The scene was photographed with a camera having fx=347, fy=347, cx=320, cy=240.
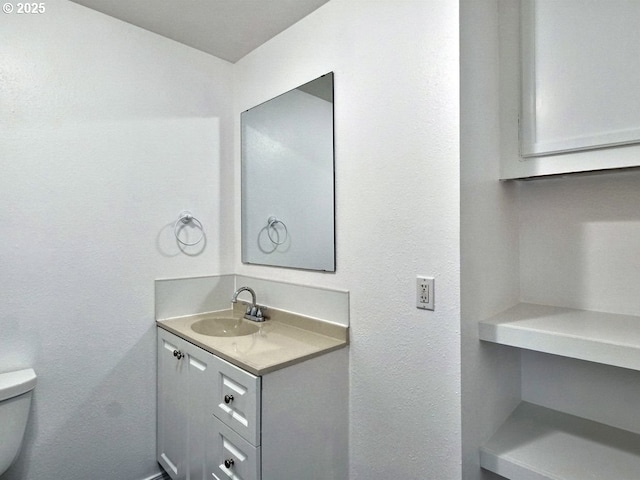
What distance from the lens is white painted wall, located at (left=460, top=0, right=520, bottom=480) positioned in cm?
120

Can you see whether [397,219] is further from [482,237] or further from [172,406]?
[172,406]

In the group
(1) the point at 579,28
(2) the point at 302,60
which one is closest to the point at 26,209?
(2) the point at 302,60

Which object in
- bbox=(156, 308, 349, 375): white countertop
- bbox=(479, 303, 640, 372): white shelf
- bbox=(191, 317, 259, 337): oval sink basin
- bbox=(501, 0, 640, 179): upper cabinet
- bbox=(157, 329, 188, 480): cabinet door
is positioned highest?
bbox=(501, 0, 640, 179): upper cabinet

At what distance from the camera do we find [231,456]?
1.33m

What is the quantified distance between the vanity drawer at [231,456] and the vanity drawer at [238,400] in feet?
0.10

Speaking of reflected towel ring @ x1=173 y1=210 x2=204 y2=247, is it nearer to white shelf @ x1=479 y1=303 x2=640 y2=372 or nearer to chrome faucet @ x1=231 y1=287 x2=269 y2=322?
chrome faucet @ x1=231 y1=287 x2=269 y2=322

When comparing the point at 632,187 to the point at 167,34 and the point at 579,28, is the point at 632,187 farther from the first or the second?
the point at 167,34

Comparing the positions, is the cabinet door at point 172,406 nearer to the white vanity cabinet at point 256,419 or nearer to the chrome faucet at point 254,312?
the white vanity cabinet at point 256,419

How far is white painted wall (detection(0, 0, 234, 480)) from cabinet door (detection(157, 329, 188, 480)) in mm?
82

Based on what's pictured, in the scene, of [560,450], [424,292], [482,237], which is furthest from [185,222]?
[560,450]

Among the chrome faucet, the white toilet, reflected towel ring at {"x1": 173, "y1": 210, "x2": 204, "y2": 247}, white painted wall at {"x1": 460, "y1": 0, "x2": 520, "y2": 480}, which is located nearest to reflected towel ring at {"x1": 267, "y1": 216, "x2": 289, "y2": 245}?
the chrome faucet

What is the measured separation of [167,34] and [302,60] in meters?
0.79

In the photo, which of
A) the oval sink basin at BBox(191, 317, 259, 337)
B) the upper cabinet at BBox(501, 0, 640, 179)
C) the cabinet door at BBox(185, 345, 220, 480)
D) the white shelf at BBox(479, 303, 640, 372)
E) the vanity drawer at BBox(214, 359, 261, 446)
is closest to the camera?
the white shelf at BBox(479, 303, 640, 372)

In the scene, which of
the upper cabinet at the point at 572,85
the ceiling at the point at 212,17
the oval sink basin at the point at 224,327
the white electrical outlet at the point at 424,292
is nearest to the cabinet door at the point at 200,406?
the oval sink basin at the point at 224,327
